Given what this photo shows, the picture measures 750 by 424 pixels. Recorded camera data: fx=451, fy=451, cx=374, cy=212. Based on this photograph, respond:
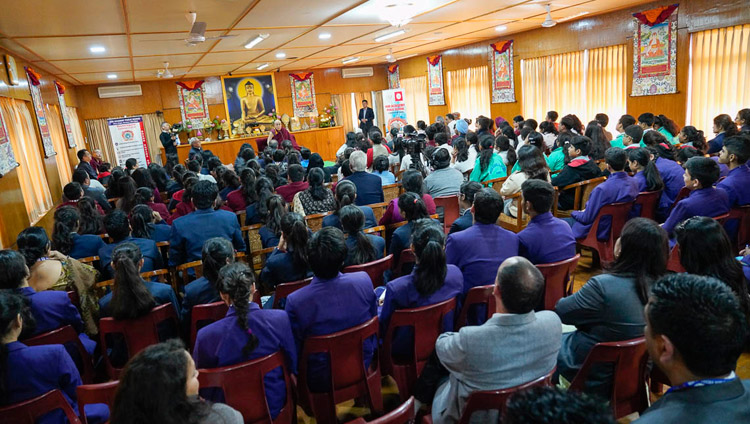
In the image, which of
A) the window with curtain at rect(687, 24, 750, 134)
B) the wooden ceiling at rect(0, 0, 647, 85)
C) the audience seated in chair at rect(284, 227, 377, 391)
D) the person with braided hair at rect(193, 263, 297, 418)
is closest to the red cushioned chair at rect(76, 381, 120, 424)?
the person with braided hair at rect(193, 263, 297, 418)

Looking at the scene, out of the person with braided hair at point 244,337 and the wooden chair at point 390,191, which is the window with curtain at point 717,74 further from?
the person with braided hair at point 244,337

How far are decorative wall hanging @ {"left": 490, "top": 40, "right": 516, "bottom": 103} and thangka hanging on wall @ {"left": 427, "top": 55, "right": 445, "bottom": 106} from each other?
2.42m

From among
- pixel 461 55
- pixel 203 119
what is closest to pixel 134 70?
pixel 203 119

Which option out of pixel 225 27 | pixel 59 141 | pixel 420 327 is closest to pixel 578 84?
pixel 225 27

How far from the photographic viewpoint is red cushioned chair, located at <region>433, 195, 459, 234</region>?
4961 mm

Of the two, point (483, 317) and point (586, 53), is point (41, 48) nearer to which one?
point (483, 317)

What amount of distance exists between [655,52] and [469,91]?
5.63m

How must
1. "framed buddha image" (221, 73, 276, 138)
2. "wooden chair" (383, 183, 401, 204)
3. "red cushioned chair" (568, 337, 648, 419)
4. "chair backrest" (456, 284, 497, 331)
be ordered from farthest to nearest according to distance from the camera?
"framed buddha image" (221, 73, 276, 138) < "wooden chair" (383, 183, 401, 204) < "chair backrest" (456, 284, 497, 331) < "red cushioned chair" (568, 337, 648, 419)

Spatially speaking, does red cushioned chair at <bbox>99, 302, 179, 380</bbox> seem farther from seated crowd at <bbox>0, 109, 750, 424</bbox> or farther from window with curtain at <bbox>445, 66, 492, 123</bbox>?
window with curtain at <bbox>445, 66, 492, 123</bbox>

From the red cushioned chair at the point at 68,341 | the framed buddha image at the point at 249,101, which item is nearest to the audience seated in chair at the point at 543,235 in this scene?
the red cushioned chair at the point at 68,341

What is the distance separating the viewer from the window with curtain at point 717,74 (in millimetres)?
6793

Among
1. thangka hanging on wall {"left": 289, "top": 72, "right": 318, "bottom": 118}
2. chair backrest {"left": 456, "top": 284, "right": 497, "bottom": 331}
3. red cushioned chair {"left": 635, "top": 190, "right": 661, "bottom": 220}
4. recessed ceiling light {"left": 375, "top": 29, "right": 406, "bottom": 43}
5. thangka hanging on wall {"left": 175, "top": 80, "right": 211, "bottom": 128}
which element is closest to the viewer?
chair backrest {"left": 456, "top": 284, "right": 497, "bottom": 331}

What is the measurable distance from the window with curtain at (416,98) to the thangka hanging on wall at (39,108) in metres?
10.6

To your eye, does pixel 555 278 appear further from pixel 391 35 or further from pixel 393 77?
pixel 393 77
